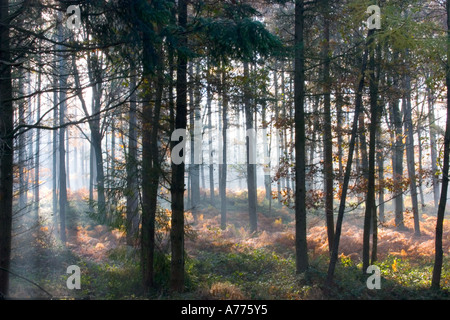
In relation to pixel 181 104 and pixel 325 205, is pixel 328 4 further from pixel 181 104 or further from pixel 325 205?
pixel 325 205

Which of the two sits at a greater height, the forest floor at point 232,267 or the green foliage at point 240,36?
the green foliage at point 240,36

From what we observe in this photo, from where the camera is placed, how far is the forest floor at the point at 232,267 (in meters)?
9.03

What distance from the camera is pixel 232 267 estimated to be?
11.5m

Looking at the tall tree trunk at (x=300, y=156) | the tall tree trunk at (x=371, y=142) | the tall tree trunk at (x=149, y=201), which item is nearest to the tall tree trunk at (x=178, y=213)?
the tall tree trunk at (x=149, y=201)

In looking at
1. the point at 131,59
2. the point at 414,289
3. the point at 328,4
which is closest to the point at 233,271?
the point at 414,289

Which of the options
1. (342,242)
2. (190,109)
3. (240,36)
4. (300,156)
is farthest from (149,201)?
(342,242)

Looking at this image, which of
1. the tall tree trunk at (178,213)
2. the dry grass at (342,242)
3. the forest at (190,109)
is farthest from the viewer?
the dry grass at (342,242)

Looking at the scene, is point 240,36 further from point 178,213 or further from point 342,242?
point 342,242

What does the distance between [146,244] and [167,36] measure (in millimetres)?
5178

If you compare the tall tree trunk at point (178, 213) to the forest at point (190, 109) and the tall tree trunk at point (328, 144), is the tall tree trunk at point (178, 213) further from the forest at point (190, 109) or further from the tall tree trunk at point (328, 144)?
the tall tree trunk at point (328, 144)

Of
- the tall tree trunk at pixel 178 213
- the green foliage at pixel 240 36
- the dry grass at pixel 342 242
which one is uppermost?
the green foliage at pixel 240 36

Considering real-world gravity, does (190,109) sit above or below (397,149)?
above

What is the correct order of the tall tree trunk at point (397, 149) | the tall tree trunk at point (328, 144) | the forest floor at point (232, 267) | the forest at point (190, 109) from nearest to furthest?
the forest at point (190, 109), the forest floor at point (232, 267), the tall tree trunk at point (397, 149), the tall tree trunk at point (328, 144)

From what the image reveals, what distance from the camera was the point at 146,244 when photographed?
9039 mm
